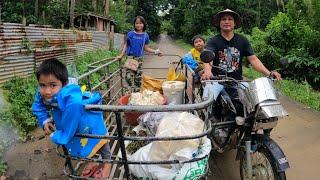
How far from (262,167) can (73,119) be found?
2055 mm

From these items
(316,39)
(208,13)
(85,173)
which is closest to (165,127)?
(85,173)

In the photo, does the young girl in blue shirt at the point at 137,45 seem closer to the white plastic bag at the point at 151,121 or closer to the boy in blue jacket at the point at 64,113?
the white plastic bag at the point at 151,121

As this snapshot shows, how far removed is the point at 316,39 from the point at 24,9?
17638mm

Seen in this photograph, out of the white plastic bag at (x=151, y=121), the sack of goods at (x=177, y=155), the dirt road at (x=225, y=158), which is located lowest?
the dirt road at (x=225, y=158)

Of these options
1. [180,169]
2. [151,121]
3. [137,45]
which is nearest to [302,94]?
[137,45]

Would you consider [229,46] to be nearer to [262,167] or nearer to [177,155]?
[262,167]

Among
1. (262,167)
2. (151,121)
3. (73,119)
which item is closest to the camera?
(73,119)

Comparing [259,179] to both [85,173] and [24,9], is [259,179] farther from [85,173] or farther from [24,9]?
[24,9]

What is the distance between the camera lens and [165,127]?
9.99 ft

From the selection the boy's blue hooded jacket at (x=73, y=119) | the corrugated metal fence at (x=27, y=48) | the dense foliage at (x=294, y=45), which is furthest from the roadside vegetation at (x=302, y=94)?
the boy's blue hooded jacket at (x=73, y=119)

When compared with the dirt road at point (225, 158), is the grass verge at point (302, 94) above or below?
above

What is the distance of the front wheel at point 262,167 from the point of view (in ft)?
11.4

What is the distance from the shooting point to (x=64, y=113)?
249 cm

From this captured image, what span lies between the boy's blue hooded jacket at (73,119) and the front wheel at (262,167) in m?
1.58
